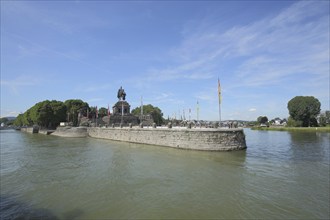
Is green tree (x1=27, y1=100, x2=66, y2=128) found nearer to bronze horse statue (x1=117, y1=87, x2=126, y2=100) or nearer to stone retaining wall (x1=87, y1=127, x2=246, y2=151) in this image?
bronze horse statue (x1=117, y1=87, x2=126, y2=100)

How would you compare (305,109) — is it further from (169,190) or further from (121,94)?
(169,190)

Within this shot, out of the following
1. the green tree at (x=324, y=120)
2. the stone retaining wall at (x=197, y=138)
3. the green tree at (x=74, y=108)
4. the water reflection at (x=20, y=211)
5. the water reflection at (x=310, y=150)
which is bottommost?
the water reflection at (x=20, y=211)

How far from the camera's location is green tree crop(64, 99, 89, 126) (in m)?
81.1

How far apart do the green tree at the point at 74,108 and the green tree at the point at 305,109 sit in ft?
256

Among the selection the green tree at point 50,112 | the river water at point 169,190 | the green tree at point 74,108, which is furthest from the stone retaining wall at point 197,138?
the green tree at point 74,108

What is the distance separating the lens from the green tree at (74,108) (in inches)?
3194

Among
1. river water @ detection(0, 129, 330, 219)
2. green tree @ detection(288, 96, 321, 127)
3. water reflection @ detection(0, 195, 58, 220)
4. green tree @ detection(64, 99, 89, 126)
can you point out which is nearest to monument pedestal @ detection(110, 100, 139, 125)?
green tree @ detection(64, 99, 89, 126)

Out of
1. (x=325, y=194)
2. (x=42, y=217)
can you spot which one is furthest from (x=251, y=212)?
(x=42, y=217)

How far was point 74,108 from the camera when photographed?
8238cm

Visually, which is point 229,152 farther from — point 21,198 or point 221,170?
point 21,198

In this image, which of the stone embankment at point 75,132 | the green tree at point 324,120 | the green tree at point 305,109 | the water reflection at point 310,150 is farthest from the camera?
the green tree at point 324,120

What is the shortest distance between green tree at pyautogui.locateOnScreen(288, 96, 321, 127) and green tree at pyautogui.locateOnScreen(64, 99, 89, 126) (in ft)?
256

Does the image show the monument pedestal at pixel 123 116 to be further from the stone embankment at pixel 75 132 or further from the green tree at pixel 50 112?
the green tree at pixel 50 112

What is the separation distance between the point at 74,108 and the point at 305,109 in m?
83.2
